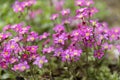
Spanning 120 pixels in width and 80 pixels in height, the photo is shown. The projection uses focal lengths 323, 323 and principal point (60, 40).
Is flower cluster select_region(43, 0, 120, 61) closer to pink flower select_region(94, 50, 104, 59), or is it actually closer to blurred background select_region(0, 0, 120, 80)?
pink flower select_region(94, 50, 104, 59)

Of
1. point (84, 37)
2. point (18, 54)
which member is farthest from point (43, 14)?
point (84, 37)

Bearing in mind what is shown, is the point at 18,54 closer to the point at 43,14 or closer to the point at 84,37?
the point at 84,37

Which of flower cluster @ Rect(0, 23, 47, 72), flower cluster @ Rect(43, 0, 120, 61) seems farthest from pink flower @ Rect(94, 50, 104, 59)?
flower cluster @ Rect(0, 23, 47, 72)

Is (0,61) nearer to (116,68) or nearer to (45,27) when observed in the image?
(116,68)

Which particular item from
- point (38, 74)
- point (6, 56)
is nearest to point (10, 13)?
point (38, 74)

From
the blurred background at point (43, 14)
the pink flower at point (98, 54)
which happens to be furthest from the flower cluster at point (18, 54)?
the blurred background at point (43, 14)

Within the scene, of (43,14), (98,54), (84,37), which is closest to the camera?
(84,37)

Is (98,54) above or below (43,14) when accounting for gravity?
below

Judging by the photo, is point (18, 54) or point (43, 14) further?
point (43, 14)

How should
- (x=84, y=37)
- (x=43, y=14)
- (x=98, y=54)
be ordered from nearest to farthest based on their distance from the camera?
(x=84, y=37) → (x=98, y=54) → (x=43, y=14)
